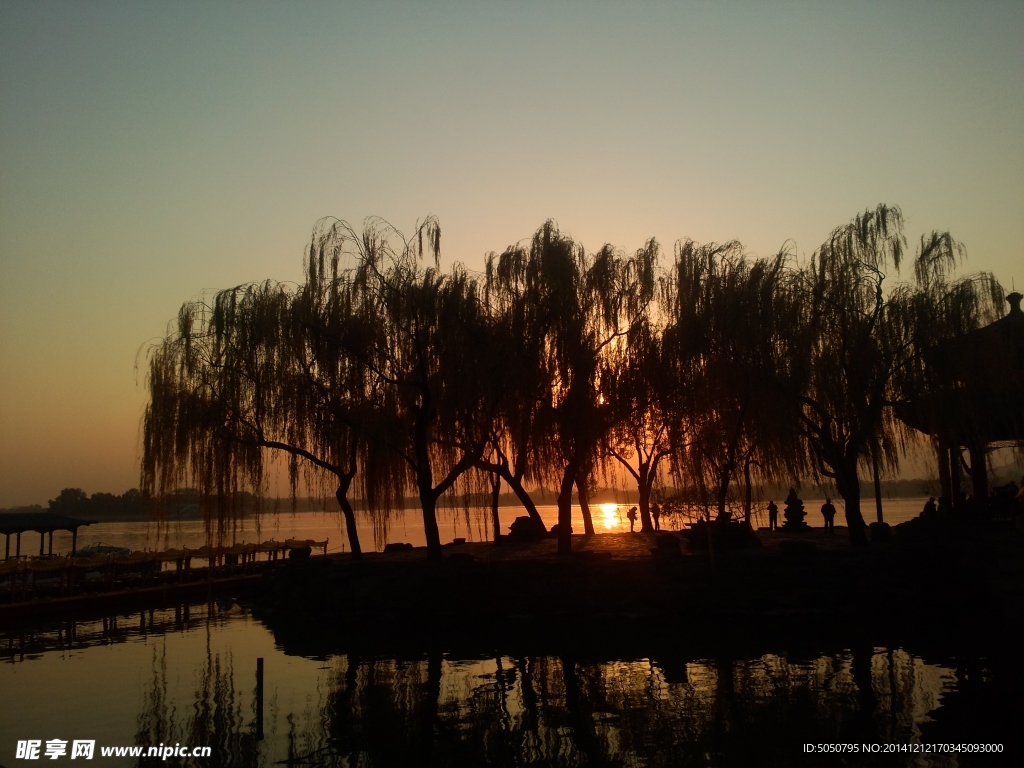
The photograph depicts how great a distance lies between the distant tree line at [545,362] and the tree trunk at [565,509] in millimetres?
93

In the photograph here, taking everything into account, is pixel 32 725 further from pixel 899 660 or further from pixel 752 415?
pixel 752 415

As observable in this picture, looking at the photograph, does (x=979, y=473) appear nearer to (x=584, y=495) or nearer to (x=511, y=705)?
(x=584, y=495)

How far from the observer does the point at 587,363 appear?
64.8 ft

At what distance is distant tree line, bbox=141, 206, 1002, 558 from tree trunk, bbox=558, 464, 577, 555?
93mm

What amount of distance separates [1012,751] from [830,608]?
31.3ft

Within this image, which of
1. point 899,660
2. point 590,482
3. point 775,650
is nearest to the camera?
point 899,660

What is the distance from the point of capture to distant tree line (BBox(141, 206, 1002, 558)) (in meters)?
19.4

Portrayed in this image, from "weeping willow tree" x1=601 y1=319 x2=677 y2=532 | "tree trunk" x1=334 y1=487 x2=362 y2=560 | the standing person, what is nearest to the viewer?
"weeping willow tree" x1=601 y1=319 x2=677 y2=532

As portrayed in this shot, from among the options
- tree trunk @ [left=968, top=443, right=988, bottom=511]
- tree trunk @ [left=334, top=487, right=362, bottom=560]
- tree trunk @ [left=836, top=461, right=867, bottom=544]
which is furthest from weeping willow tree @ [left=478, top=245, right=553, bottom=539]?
tree trunk @ [left=968, top=443, right=988, bottom=511]

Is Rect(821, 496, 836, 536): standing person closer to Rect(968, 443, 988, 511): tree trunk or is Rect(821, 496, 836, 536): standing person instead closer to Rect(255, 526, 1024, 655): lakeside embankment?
Rect(968, 443, 988, 511): tree trunk

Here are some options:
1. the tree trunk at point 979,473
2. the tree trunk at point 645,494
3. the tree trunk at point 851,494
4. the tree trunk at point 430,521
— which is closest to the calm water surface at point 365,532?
the tree trunk at point 430,521

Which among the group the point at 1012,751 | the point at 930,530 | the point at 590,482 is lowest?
the point at 1012,751

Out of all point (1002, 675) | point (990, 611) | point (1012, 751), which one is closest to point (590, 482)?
point (990, 611)

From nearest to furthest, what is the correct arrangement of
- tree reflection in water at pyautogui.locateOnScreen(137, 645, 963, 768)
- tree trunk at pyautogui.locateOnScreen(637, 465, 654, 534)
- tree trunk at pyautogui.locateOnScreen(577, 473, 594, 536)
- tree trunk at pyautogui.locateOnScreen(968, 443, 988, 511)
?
tree reflection in water at pyautogui.locateOnScreen(137, 645, 963, 768) → tree trunk at pyautogui.locateOnScreen(968, 443, 988, 511) → tree trunk at pyautogui.locateOnScreen(577, 473, 594, 536) → tree trunk at pyautogui.locateOnScreen(637, 465, 654, 534)
